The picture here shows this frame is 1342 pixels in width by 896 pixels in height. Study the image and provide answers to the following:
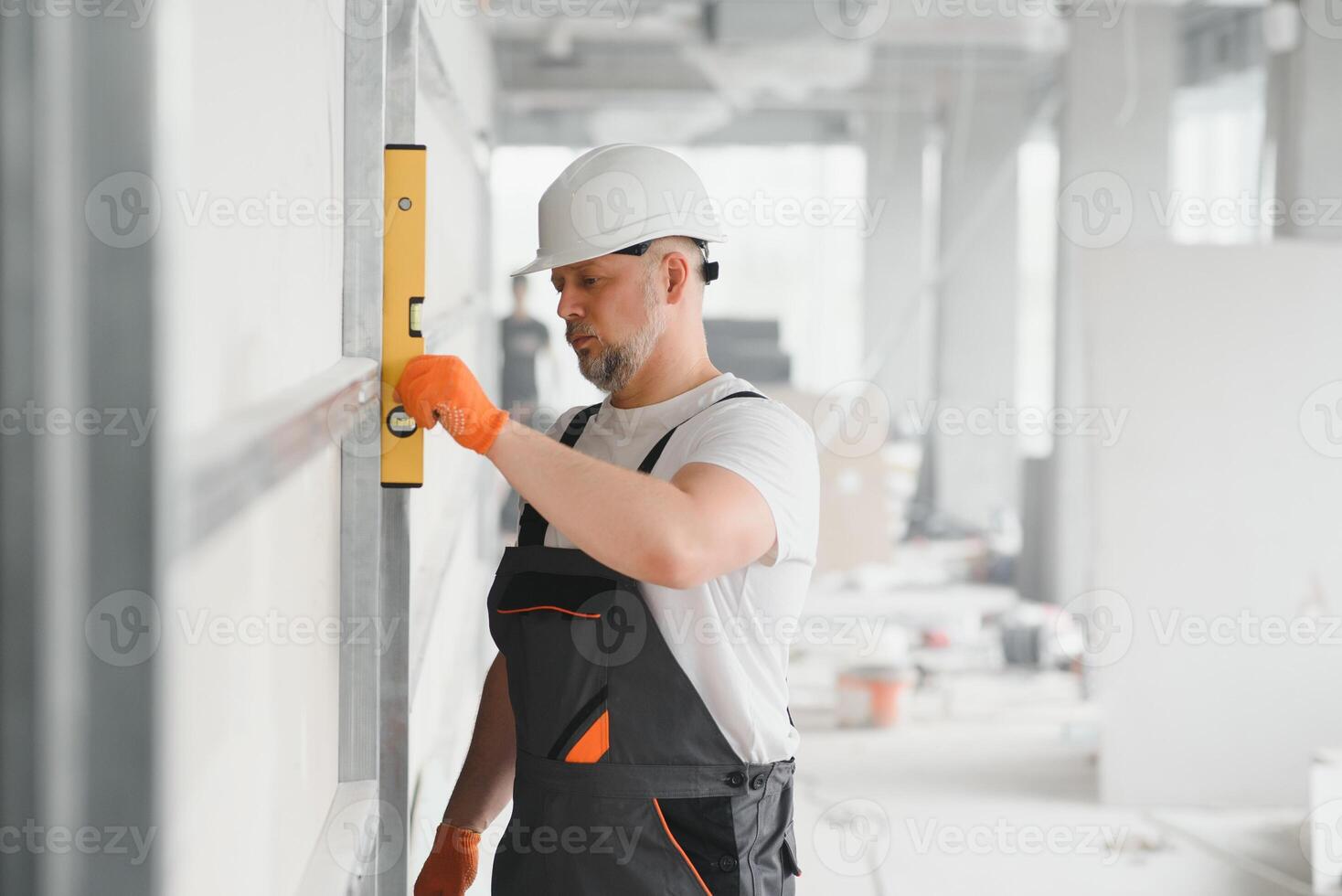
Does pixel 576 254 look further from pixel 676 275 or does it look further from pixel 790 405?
pixel 790 405

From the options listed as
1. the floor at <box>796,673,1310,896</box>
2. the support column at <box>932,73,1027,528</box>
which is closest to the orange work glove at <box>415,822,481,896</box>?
the floor at <box>796,673,1310,896</box>

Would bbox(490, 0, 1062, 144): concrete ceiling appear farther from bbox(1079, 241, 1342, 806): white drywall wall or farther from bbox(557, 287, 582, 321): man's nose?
bbox(557, 287, 582, 321): man's nose

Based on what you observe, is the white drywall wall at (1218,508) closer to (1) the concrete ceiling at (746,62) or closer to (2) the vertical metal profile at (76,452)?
(1) the concrete ceiling at (746,62)

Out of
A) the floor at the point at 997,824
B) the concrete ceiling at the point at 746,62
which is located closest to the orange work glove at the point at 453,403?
the floor at the point at 997,824

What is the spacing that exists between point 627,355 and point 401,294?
1.07ft

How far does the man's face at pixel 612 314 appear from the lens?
1.54 meters

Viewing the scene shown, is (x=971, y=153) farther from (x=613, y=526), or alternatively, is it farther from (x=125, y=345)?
(x=125, y=345)

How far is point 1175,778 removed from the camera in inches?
169

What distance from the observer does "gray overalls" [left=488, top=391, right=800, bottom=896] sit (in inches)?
55.5

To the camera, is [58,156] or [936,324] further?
[936,324]

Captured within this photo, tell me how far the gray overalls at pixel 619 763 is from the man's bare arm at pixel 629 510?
0.19 metres

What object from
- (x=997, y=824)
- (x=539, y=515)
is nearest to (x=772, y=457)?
(x=539, y=515)

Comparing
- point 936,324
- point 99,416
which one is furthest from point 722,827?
point 936,324

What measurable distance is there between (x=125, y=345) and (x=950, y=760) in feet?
15.1
